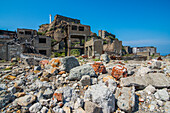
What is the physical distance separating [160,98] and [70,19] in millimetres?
45404

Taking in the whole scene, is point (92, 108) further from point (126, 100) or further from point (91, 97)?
point (126, 100)

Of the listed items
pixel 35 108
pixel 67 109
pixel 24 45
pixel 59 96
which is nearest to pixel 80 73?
pixel 59 96

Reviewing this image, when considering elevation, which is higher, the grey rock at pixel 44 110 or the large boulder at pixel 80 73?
the large boulder at pixel 80 73

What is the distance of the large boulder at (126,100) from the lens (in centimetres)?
235

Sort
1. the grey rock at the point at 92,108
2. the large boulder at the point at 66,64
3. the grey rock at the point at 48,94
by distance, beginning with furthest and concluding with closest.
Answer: the large boulder at the point at 66,64, the grey rock at the point at 48,94, the grey rock at the point at 92,108

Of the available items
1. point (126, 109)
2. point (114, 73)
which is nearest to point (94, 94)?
point (126, 109)

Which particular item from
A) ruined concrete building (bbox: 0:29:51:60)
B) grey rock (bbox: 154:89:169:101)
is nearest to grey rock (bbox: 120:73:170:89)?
grey rock (bbox: 154:89:169:101)

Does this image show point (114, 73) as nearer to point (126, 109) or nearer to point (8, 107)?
point (126, 109)

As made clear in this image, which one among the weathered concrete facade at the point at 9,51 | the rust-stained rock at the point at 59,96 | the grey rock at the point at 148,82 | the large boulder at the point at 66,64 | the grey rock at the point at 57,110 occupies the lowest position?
the grey rock at the point at 57,110

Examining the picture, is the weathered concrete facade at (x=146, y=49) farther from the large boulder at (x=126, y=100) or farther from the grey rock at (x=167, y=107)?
the large boulder at (x=126, y=100)

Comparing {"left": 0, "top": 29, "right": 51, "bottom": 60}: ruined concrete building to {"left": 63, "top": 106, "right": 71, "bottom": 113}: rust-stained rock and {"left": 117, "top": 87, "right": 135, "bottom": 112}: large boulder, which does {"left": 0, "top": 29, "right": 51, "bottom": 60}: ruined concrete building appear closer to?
{"left": 63, "top": 106, "right": 71, "bottom": 113}: rust-stained rock

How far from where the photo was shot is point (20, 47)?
40.0 feet

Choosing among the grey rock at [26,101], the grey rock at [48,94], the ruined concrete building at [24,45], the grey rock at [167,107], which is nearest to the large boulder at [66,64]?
the grey rock at [48,94]

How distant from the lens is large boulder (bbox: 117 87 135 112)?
235 cm
